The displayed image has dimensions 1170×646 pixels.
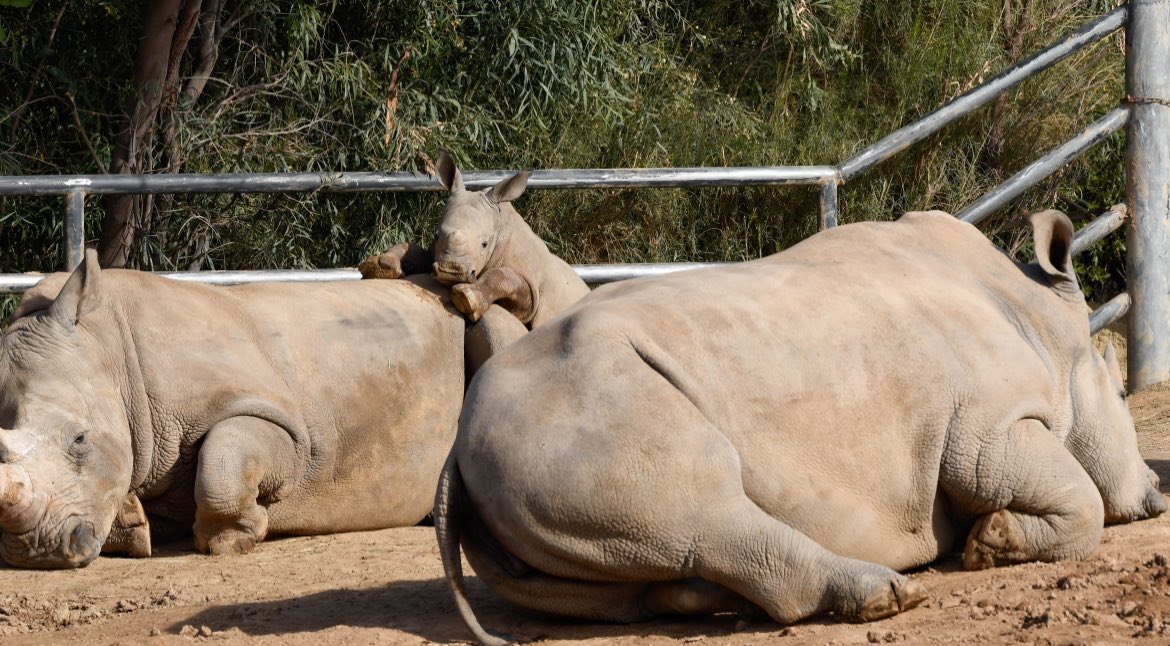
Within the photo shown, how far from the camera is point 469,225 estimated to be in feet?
23.1

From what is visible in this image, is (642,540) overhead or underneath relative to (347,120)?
overhead

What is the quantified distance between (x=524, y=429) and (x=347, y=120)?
19.7ft

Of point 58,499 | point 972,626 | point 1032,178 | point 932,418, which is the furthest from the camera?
point 1032,178

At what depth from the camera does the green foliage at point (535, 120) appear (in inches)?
366

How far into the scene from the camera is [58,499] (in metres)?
5.38

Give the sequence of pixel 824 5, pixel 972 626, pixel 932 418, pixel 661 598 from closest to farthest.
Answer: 1. pixel 972 626
2. pixel 661 598
3. pixel 932 418
4. pixel 824 5

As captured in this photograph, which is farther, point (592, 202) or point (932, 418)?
point (592, 202)

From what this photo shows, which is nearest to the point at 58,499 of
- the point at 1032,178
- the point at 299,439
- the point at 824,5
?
the point at 299,439

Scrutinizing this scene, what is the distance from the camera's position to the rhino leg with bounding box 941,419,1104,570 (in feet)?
14.4

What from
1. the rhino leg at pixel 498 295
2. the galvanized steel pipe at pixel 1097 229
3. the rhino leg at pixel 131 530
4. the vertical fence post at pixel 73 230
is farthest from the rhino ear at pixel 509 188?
the galvanized steel pipe at pixel 1097 229

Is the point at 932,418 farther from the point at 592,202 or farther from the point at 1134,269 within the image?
the point at 592,202

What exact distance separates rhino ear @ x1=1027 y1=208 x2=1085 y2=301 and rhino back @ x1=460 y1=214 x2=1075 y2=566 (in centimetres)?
29

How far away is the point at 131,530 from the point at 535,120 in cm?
476

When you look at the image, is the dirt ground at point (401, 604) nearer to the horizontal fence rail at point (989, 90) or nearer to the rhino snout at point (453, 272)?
the rhino snout at point (453, 272)
